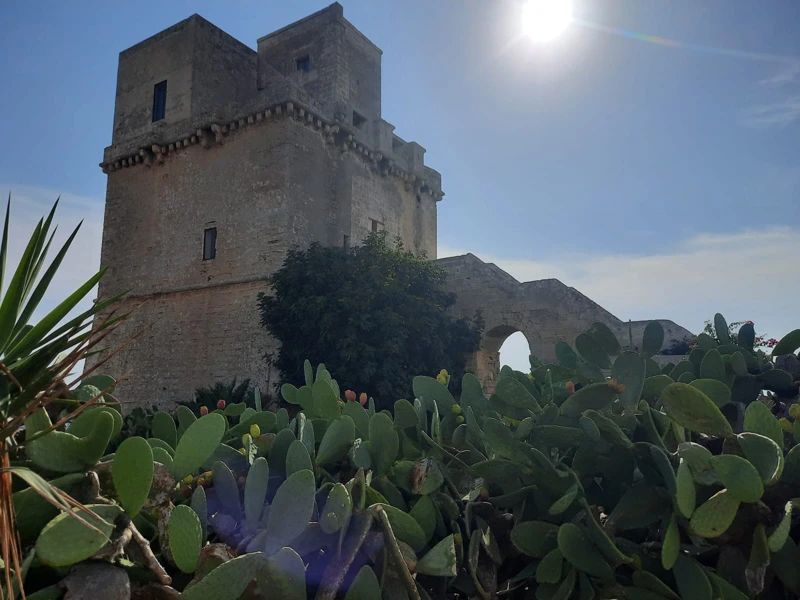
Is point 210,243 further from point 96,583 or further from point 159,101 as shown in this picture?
point 96,583

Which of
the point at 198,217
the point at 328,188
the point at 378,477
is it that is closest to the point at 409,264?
the point at 328,188

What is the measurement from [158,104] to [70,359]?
17701mm

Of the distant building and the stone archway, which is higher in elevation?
the distant building

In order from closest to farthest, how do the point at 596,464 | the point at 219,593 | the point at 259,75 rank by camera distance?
1. the point at 219,593
2. the point at 596,464
3. the point at 259,75

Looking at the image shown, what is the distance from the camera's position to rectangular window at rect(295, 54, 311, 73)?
1689cm

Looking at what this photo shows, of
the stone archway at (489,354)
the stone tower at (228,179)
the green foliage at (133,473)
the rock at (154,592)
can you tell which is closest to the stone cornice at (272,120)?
the stone tower at (228,179)

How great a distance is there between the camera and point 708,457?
1379mm

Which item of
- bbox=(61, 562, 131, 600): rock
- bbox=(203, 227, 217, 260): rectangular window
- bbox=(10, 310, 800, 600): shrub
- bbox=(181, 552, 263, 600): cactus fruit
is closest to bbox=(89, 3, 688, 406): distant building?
bbox=(203, 227, 217, 260): rectangular window

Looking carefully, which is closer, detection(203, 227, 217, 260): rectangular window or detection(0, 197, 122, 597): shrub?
detection(0, 197, 122, 597): shrub

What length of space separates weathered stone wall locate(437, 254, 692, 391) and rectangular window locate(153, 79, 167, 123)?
8.69m

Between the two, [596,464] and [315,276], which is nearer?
[596,464]

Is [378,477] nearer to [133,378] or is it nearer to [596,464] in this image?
[596,464]

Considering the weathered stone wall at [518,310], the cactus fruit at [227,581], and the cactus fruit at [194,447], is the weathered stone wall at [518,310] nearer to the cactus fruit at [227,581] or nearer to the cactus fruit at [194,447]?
the cactus fruit at [194,447]

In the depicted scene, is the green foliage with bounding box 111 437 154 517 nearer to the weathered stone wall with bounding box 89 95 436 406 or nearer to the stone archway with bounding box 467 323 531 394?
the weathered stone wall with bounding box 89 95 436 406
